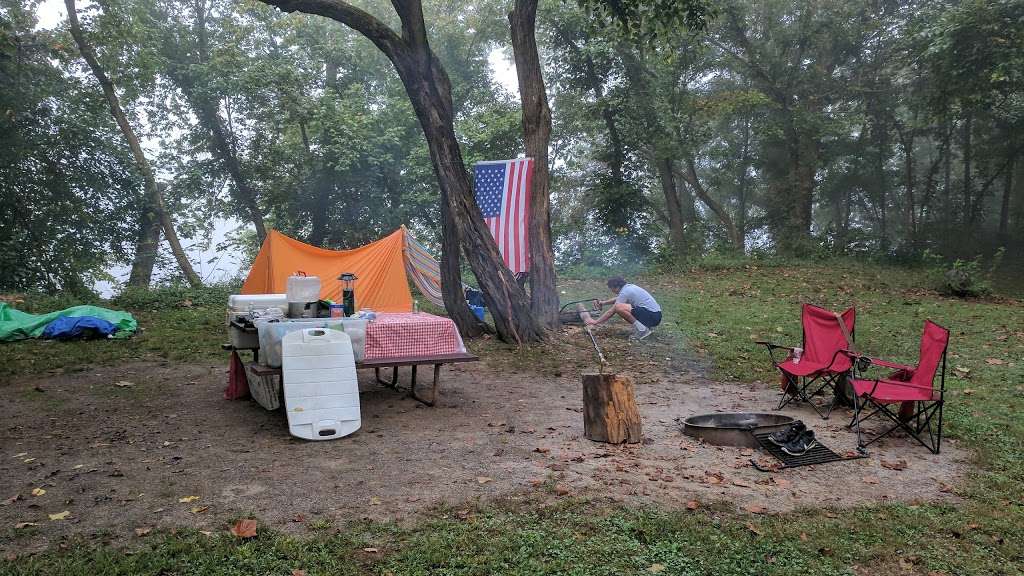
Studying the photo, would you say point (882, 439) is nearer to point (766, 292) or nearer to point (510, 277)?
point (510, 277)

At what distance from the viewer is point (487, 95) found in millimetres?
18891

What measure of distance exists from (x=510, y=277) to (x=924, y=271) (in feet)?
33.3

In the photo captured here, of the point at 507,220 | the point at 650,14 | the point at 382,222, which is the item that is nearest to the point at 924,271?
the point at 650,14

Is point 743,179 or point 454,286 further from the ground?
point 743,179

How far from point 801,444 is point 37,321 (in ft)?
28.1

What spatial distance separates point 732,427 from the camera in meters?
4.17

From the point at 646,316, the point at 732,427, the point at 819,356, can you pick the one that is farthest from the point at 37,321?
the point at 819,356

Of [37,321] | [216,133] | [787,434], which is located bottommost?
[787,434]

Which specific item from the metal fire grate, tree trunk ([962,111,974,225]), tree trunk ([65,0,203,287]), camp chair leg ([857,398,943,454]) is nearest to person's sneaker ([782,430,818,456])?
the metal fire grate

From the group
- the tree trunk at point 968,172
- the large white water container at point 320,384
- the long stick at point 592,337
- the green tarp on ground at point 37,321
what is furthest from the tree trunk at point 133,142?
the tree trunk at point 968,172

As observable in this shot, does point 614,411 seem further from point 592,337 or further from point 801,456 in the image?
point 592,337

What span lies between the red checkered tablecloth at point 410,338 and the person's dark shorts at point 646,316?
11.8 ft

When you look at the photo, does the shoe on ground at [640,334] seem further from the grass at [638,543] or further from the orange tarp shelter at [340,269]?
the grass at [638,543]

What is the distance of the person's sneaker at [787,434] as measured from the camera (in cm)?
400
